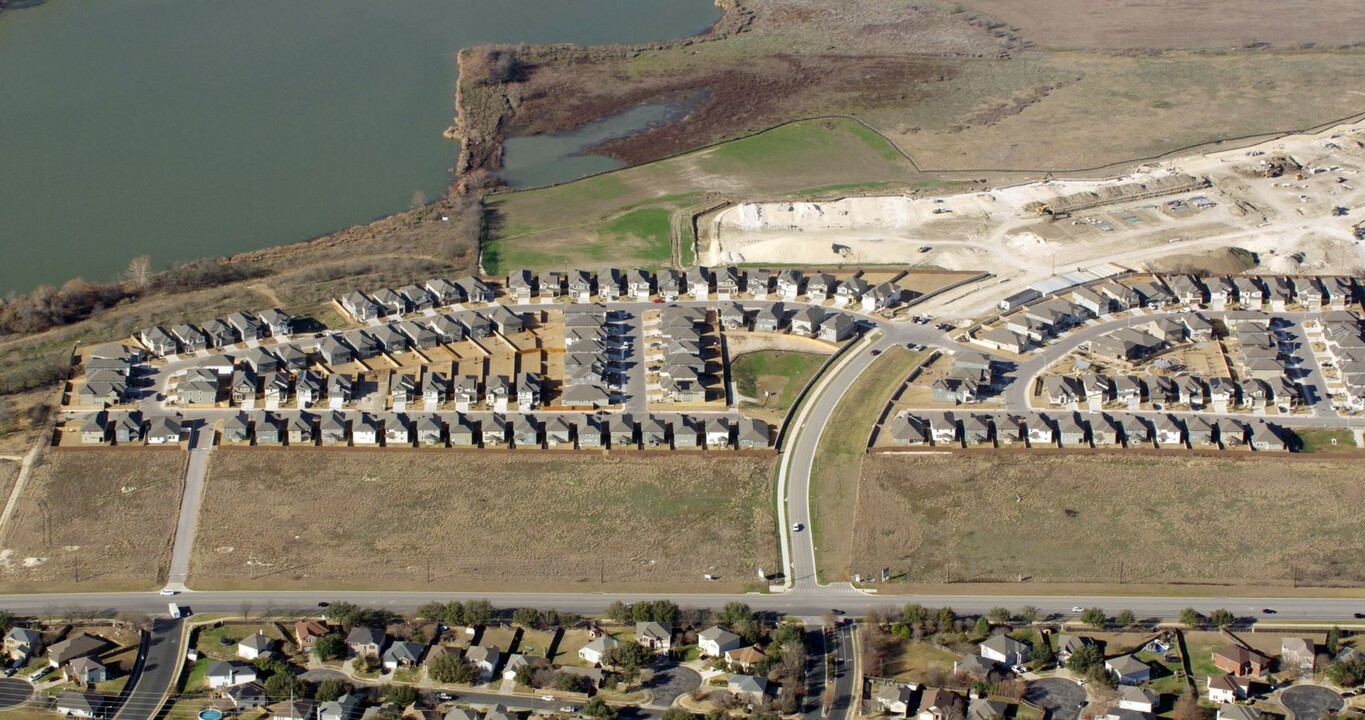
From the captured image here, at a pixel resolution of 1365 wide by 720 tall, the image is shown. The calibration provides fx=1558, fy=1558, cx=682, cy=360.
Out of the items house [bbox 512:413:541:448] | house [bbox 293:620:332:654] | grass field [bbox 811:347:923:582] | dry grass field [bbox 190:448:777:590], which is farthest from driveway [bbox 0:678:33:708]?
grass field [bbox 811:347:923:582]

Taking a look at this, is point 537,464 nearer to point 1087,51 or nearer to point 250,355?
point 250,355

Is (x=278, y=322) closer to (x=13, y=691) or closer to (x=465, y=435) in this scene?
(x=465, y=435)

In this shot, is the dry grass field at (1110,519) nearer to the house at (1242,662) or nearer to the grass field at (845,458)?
the grass field at (845,458)

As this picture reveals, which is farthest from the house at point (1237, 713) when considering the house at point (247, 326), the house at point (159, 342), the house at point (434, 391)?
the house at point (159, 342)

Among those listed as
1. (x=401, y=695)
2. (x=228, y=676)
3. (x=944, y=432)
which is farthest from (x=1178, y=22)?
(x=228, y=676)

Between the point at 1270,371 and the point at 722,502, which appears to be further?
the point at 1270,371

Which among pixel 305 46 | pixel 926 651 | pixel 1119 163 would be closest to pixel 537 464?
pixel 926 651
